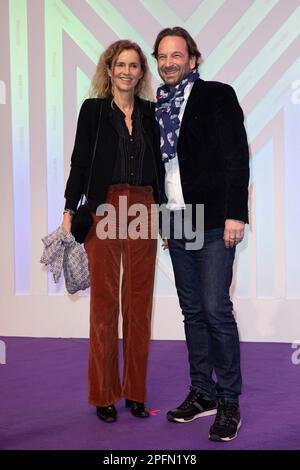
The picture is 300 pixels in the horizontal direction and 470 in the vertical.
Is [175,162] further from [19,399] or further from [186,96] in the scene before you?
[19,399]

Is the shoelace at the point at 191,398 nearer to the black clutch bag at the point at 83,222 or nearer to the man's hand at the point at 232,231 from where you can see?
the man's hand at the point at 232,231

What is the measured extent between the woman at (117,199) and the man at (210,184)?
10 centimetres

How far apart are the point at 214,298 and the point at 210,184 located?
44 cm

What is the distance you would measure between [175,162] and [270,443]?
1.13m

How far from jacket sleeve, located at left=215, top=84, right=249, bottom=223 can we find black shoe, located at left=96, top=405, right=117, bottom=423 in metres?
0.94

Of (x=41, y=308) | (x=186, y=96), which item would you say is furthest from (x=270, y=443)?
(x=41, y=308)

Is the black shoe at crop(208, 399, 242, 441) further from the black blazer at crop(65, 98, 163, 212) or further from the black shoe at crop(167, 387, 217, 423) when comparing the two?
the black blazer at crop(65, 98, 163, 212)

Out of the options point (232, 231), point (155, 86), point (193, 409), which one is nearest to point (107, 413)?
point (193, 409)

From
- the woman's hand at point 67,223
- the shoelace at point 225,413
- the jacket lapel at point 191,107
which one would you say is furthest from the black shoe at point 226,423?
the jacket lapel at point 191,107

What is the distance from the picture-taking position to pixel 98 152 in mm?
2746

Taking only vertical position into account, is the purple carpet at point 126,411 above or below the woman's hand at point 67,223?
below

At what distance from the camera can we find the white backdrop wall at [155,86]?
438 cm

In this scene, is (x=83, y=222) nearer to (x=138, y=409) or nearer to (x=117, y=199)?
(x=117, y=199)

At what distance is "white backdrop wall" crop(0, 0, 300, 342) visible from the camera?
4375mm
